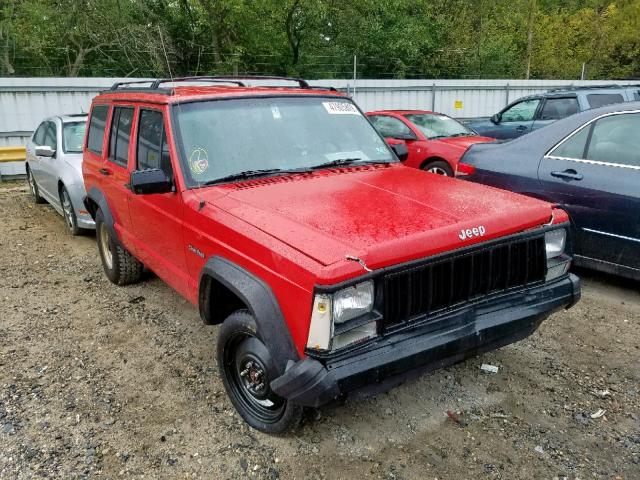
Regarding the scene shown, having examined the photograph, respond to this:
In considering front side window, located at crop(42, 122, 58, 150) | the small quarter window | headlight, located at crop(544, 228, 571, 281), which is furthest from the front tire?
the small quarter window

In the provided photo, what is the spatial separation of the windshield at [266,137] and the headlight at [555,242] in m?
1.37

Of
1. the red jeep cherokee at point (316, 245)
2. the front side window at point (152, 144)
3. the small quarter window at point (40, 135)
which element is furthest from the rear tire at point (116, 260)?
the small quarter window at point (40, 135)

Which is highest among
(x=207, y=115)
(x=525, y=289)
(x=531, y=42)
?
(x=531, y=42)

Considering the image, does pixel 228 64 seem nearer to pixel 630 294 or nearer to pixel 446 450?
pixel 630 294

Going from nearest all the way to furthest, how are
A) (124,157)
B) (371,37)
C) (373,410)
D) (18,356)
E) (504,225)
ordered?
(504,225) → (373,410) → (18,356) → (124,157) → (371,37)

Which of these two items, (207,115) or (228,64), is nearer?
(207,115)

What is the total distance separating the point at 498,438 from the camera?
2973 millimetres

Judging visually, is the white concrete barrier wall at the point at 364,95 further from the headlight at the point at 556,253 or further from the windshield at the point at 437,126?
the headlight at the point at 556,253

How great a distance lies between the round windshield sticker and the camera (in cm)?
338

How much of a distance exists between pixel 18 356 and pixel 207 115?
7.68ft

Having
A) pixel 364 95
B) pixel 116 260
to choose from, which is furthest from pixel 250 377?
pixel 364 95

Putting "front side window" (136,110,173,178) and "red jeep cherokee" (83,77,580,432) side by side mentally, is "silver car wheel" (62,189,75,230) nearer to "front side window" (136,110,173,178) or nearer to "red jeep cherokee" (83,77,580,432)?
"red jeep cherokee" (83,77,580,432)

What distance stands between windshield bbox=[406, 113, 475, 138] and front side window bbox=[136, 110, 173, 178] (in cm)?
613

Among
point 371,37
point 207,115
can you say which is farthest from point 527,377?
point 371,37
